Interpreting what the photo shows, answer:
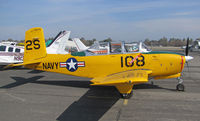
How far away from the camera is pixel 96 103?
5.66 metres

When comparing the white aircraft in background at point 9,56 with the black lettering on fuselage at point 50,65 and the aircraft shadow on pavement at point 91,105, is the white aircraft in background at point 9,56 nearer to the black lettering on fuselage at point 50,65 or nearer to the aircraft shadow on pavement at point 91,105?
the black lettering on fuselage at point 50,65

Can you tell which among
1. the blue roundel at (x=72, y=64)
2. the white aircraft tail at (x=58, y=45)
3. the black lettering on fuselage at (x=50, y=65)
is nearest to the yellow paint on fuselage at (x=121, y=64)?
the blue roundel at (x=72, y=64)

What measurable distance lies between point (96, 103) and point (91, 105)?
0.25 meters

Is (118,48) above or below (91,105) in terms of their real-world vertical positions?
Result: above

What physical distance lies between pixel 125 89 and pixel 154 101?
111cm

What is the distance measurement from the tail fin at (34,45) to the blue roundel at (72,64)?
1.47 metres

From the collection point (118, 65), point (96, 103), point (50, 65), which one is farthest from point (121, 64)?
point (50, 65)

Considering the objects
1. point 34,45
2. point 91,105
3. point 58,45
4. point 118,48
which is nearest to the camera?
point 91,105

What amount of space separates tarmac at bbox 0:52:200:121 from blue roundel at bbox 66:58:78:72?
3.35 feet

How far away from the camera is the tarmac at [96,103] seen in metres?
4.60

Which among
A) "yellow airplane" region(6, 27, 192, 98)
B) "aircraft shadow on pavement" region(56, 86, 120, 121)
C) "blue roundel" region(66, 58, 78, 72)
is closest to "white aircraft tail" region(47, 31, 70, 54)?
"yellow airplane" region(6, 27, 192, 98)

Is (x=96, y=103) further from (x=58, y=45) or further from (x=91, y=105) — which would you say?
(x=58, y=45)

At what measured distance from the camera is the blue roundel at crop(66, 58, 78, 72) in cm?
704

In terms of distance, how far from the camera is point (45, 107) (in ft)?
17.6
